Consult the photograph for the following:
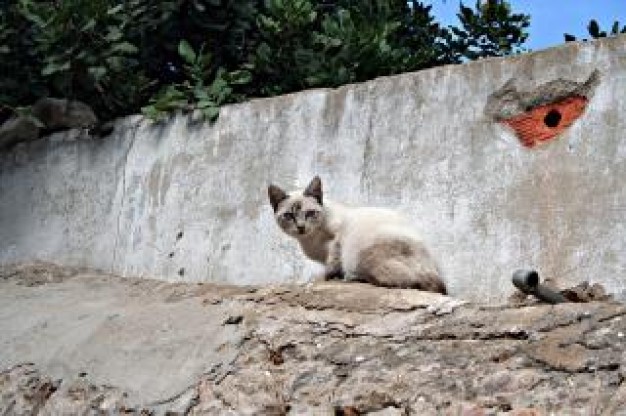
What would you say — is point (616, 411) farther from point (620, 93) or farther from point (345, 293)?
point (620, 93)

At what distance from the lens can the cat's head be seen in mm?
4805

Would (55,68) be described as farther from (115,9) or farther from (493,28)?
(493,28)

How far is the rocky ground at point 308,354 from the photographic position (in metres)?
3.26

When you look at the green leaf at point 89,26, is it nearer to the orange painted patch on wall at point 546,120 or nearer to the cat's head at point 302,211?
the cat's head at point 302,211

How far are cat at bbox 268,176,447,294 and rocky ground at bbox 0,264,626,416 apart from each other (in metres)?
0.13

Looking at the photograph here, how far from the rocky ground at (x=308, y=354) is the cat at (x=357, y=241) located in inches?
5.3

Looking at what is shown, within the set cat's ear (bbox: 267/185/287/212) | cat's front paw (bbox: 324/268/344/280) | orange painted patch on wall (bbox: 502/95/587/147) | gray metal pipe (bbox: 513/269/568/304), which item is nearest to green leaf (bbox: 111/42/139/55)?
cat's ear (bbox: 267/185/287/212)

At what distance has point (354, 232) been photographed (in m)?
4.55

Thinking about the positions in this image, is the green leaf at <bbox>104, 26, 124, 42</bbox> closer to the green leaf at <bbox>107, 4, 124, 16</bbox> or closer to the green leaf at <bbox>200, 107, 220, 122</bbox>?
the green leaf at <bbox>107, 4, 124, 16</bbox>

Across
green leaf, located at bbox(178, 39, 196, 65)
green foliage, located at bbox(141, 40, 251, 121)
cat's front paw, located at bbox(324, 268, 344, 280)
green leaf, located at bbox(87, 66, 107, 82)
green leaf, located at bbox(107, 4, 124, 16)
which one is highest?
green leaf, located at bbox(107, 4, 124, 16)

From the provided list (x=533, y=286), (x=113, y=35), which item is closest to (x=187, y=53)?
(x=113, y=35)

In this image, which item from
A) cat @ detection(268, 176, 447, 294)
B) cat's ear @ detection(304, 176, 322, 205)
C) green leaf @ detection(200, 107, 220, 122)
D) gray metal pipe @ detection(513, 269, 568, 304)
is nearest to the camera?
gray metal pipe @ detection(513, 269, 568, 304)

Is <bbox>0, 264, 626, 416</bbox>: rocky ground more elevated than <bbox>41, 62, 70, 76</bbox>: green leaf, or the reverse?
<bbox>41, 62, 70, 76</bbox>: green leaf

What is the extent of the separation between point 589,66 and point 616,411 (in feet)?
7.24
